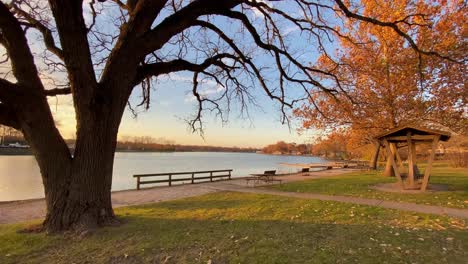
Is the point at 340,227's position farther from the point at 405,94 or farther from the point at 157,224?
the point at 405,94

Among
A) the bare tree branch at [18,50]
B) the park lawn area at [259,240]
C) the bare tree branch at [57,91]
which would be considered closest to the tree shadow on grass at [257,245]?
the park lawn area at [259,240]

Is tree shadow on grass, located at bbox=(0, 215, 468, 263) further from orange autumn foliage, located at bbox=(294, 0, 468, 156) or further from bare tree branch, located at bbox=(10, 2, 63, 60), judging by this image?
orange autumn foliage, located at bbox=(294, 0, 468, 156)

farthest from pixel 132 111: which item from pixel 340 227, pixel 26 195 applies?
pixel 26 195

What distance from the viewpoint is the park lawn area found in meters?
4.65

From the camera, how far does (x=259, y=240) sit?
211 inches

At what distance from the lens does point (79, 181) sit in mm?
6344

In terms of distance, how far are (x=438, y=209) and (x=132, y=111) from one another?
9170 mm

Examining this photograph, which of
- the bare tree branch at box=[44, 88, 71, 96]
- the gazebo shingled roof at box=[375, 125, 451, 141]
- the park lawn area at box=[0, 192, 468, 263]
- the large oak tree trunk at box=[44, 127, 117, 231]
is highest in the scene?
the bare tree branch at box=[44, 88, 71, 96]

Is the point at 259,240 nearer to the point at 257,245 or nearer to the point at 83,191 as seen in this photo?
the point at 257,245

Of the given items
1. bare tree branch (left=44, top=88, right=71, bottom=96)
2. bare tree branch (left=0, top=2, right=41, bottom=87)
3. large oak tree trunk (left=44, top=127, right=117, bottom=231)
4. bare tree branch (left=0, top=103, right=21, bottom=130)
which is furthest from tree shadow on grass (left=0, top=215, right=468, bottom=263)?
bare tree branch (left=44, top=88, right=71, bottom=96)

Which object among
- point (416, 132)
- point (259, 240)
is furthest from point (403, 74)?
point (259, 240)

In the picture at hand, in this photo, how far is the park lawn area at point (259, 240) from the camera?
4.65m

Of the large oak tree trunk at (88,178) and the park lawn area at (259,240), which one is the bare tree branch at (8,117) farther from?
the park lawn area at (259,240)

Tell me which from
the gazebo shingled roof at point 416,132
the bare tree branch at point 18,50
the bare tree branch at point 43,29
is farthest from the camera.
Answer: the gazebo shingled roof at point 416,132
